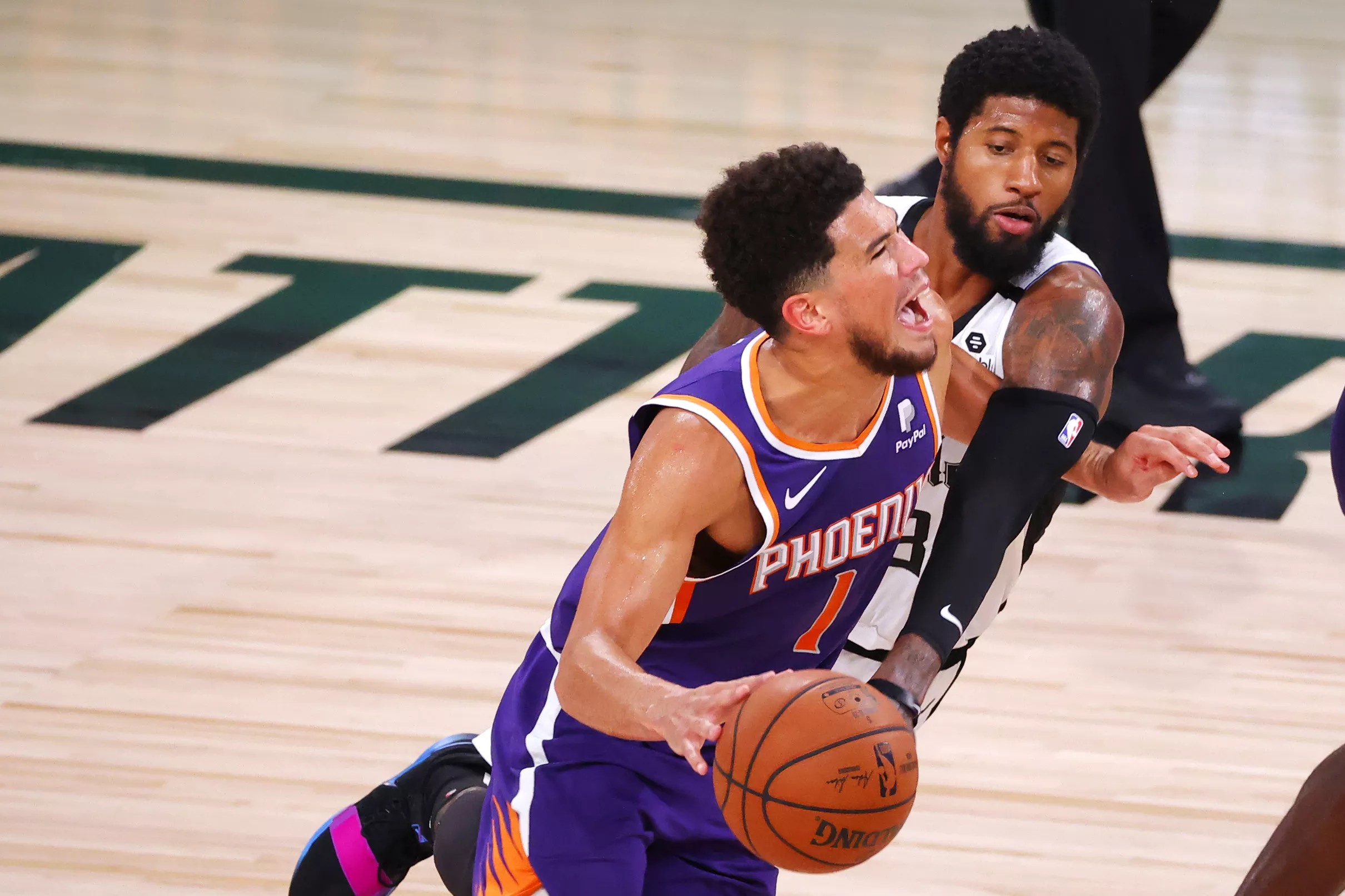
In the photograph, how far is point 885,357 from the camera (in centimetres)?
253

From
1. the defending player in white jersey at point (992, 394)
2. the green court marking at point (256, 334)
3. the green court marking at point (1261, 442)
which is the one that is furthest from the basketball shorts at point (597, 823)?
the green court marking at point (256, 334)

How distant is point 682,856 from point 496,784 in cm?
30

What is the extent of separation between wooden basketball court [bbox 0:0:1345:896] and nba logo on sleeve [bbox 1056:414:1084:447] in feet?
→ 3.45

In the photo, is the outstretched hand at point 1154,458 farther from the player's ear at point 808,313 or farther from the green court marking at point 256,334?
the green court marking at point 256,334

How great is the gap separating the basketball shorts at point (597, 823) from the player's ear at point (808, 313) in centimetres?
62

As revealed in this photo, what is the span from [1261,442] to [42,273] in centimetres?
413

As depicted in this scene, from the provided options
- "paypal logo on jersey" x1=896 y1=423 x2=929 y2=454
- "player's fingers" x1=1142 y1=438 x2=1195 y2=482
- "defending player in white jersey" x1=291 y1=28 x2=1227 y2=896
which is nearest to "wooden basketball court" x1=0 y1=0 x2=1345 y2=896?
"defending player in white jersey" x1=291 y1=28 x2=1227 y2=896

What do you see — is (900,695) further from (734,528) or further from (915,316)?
(915,316)

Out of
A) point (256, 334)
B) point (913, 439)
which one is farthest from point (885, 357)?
point (256, 334)

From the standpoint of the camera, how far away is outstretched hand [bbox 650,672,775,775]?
2.17 meters

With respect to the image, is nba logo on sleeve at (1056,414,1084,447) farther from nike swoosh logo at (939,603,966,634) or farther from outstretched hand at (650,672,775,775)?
outstretched hand at (650,672,775,775)

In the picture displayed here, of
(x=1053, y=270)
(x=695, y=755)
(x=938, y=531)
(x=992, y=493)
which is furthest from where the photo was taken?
(x=1053, y=270)

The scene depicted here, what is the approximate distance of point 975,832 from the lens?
3699 millimetres

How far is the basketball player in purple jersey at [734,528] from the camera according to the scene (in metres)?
2.41
